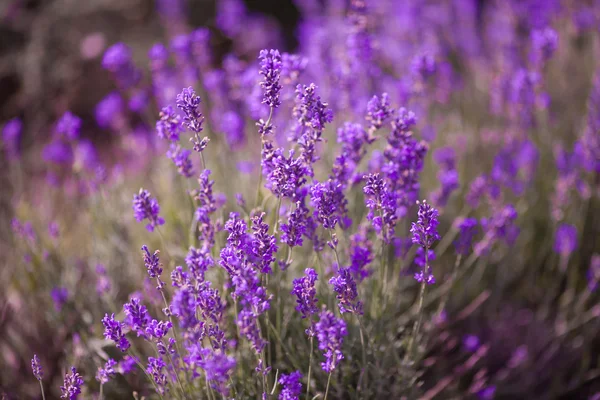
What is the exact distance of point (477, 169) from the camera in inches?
147

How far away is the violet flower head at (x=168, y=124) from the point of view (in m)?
1.84

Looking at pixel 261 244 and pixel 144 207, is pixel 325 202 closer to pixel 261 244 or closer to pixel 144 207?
pixel 261 244

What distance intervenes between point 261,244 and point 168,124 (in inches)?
23.3

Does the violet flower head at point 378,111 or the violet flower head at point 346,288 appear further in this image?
the violet flower head at point 378,111

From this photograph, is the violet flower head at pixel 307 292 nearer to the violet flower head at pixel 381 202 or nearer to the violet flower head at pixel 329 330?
the violet flower head at pixel 329 330

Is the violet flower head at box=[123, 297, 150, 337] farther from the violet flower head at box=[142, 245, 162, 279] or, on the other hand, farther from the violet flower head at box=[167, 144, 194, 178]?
the violet flower head at box=[167, 144, 194, 178]

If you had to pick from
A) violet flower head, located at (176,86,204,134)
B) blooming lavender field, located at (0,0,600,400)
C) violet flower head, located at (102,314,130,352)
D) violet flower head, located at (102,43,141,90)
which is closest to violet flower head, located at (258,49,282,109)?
blooming lavender field, located at (0,0,600,400)

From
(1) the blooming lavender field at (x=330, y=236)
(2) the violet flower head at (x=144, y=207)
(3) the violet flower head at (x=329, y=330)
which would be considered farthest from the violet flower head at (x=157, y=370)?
(3) the violet flower head at (x=329, y=330)

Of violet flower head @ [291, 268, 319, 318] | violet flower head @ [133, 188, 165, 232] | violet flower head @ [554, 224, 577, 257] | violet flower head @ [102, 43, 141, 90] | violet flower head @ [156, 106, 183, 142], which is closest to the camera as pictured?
violet flower head @ [291, 268, 319, 318]

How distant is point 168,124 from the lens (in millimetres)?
1844

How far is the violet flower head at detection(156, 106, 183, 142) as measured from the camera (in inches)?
72.4

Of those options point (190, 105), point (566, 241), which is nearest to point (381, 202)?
point (190, 105)

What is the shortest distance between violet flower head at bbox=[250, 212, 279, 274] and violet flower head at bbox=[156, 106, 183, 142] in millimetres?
523

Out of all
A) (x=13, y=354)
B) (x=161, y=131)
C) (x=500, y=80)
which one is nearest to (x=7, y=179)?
(x=13, y=354)
